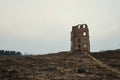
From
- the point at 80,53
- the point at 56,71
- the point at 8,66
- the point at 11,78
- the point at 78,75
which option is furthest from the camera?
the point at 80,53

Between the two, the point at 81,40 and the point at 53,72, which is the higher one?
the point at 81,40

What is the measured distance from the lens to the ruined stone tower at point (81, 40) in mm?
43812

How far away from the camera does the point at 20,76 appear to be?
22750 millimetres

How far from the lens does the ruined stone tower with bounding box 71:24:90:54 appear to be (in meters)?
43.8

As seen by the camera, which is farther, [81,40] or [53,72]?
[81,40]

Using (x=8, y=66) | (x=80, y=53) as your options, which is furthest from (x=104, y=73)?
(x=80, y=53)

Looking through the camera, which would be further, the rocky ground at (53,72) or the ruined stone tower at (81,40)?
the ruined stone tower at (81,40)

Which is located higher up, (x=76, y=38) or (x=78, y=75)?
(x=76, y=38)

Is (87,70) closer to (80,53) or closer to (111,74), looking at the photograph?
(111,74)

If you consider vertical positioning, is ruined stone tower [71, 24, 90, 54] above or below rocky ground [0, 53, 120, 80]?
above

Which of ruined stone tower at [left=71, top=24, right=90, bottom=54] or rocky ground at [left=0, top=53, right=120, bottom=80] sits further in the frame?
ruined stone tower at [left=71, top=24, right=90, bottom=54]

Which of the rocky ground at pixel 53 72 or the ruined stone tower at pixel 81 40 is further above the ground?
the ruined stone tower at pixel 81 40

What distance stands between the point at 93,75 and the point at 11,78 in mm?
7865

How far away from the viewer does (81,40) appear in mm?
43875
